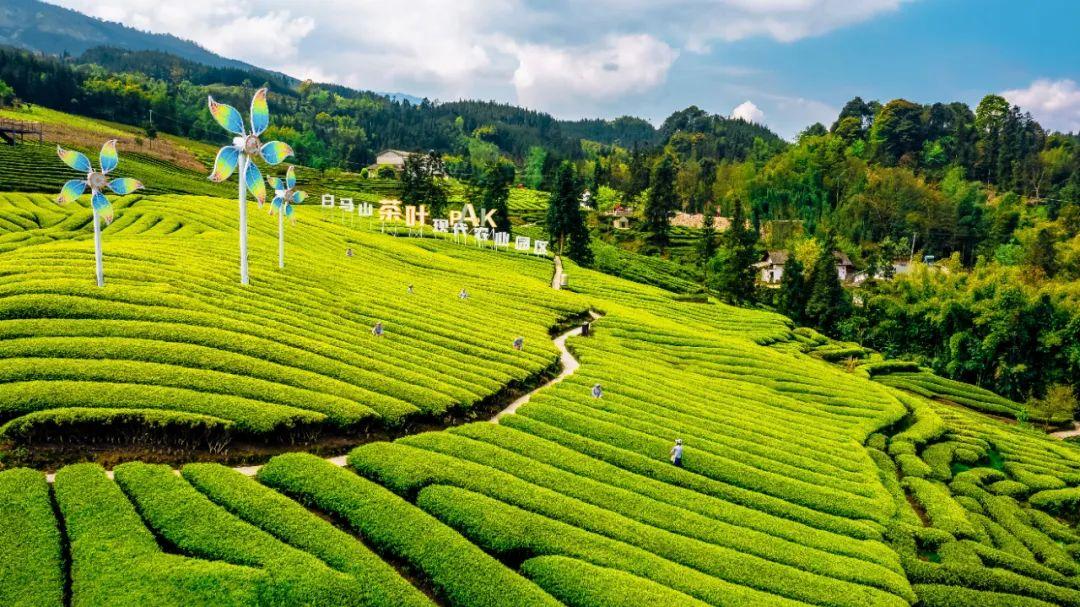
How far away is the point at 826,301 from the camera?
3428 inches

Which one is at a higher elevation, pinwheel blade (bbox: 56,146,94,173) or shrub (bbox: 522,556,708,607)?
pinwheel blade (bbox: 56,146,94,173)

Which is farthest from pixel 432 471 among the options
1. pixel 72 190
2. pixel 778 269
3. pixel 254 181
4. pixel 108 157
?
pixel 778 269

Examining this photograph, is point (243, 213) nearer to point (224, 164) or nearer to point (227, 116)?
point (224, 164)

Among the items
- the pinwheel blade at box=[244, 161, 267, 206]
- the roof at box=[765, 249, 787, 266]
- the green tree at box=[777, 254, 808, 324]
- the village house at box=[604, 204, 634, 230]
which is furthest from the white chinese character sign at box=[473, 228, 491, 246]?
the pinwheel blade at box=[244, 161, 267, 206]

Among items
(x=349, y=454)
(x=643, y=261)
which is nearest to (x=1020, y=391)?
(x=643, y=261)

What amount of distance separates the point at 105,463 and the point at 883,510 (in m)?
30.5

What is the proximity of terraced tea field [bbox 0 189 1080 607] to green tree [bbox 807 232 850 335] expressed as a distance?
4170 cm

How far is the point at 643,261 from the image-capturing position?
10206 centimetres

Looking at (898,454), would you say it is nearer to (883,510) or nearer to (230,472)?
(883,510)

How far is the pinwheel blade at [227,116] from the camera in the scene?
99.5ft

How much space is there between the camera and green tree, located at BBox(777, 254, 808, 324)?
8781cm

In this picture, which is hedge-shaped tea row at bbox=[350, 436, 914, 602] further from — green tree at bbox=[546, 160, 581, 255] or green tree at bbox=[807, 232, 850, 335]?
green tree at bbox=[546, 160, 581, 255]

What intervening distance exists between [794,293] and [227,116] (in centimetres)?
7559

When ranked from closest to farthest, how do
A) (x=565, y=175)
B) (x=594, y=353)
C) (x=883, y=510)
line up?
(x=883, y=510), (x=594, y=353), (x=565, y=175)
